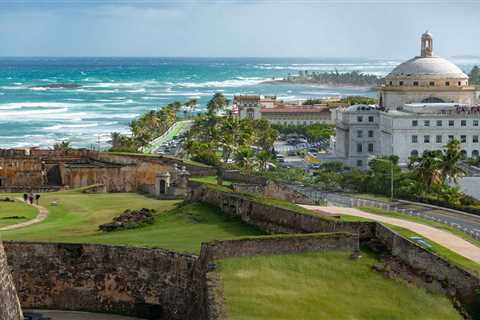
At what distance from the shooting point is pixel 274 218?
111ft

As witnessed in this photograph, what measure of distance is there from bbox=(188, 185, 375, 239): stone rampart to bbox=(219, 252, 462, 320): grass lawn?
1983mm

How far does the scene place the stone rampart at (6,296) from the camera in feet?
82.0

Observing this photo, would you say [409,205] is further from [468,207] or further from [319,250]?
[319,250]

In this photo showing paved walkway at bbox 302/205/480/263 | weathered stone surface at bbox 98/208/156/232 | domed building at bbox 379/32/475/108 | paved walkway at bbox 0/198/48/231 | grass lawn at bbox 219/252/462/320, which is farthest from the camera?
domed building at bbox 379/32/475/108

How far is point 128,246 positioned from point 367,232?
8.02 meters

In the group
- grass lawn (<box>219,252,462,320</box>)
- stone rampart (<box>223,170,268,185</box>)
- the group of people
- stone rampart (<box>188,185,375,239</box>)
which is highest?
stone rampart (<box>188,185,375,239</box>)

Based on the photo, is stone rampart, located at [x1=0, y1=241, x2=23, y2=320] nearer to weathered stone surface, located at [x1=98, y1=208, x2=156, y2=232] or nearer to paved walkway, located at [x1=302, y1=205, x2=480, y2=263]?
weathered stone surface, located at [x1=98, y1=208, x2=156, y2=232]

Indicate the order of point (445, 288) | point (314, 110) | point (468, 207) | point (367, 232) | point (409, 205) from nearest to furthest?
point (445, 288)
point (367, 232)
point (468, 207)
point (409, 205)
point (314, 110)

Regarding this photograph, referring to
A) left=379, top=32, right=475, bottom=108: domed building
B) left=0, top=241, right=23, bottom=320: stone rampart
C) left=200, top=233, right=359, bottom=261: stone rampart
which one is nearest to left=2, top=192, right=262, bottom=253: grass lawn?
left=200, top=233, right=359, bottom=261: stone rampart

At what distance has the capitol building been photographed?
89.1m

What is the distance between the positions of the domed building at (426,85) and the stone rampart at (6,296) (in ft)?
253

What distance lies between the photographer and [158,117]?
125 metres

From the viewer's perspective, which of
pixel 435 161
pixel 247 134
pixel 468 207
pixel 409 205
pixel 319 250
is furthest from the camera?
pixel 247 134

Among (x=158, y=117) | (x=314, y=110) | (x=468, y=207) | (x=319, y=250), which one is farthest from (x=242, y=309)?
(x=314, y=110)
